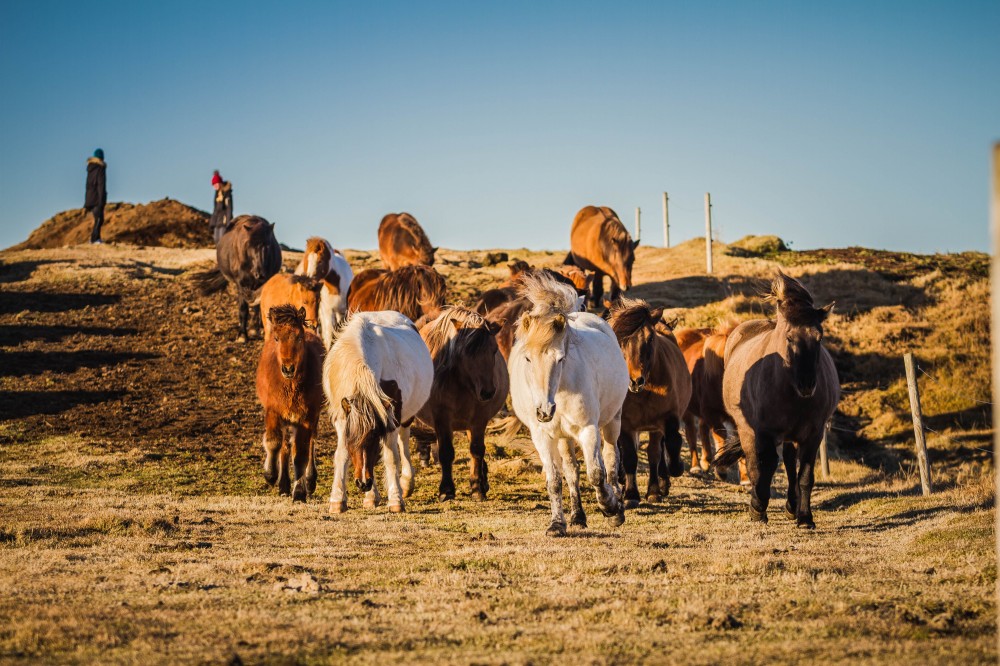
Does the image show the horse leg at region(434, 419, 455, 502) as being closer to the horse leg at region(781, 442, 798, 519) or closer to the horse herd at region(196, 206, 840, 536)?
the horse herd at region(196, 206, 840, 536)

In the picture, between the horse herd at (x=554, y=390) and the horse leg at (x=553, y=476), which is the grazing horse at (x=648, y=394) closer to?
the horse herd at (x=554, y=390)

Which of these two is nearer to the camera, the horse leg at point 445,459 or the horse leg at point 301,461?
the horse leg at point 301,461

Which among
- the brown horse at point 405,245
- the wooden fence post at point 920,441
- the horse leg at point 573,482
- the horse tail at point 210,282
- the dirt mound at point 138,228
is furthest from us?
the dirt mound at point 138,228

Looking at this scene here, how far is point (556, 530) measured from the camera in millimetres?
9961

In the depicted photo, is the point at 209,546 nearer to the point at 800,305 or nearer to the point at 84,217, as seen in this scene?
the point at 800,305

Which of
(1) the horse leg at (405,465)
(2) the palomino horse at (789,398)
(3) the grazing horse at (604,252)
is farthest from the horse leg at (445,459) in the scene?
(3) the grazing horse at (604,252)

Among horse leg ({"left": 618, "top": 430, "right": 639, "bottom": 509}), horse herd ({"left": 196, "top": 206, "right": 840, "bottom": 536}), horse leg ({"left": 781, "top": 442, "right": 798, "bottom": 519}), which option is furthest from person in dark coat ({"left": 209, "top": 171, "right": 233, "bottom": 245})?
horse leg ({"left": 781, "top": 442, "right": 798, "bottom": 519})

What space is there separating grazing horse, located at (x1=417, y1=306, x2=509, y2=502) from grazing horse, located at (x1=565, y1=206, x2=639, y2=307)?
44.7ft

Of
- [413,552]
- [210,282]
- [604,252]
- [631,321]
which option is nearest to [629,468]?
[631,321]

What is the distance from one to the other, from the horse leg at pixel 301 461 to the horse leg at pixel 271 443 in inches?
10.9

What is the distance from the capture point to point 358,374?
11.4 meters

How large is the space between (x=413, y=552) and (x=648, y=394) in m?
5.08

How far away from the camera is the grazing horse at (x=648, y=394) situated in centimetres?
1297

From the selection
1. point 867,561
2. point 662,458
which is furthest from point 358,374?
point 867,561
